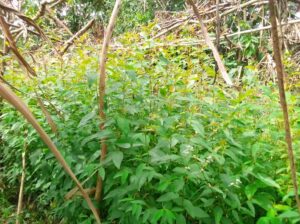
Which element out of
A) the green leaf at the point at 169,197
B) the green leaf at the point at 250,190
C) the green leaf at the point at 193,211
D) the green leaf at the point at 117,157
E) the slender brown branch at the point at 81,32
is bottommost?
the green leaf at the point at 250,190

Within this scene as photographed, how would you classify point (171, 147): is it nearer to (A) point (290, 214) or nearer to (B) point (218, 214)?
(B) point (218, 214)

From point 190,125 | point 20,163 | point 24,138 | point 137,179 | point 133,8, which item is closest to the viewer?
point 137,179

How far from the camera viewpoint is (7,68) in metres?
3.11

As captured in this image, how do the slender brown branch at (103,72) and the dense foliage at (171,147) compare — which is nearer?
the slender brown branch at (103,72)

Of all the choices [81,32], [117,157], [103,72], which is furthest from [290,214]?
[81,32]

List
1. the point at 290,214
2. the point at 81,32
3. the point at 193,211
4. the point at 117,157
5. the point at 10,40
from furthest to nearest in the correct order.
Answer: the point at 81,32, the point at 117,157, the point at 193,211, the point at 290,214, the point at 10,40

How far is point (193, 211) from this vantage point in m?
1.46

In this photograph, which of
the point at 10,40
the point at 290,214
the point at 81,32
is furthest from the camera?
the point at 81,32

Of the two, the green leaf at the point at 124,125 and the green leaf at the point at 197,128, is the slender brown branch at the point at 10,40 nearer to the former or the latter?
the green leaf at the point at 124,125

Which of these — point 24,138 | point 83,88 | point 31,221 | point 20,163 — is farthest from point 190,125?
point 31,221

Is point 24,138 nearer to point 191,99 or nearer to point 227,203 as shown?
point 191,99

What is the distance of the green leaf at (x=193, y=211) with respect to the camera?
1.46 m

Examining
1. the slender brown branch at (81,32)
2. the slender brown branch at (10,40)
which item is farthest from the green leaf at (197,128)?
the slender brown branch at (81,32)

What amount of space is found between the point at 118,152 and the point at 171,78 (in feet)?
1.87
